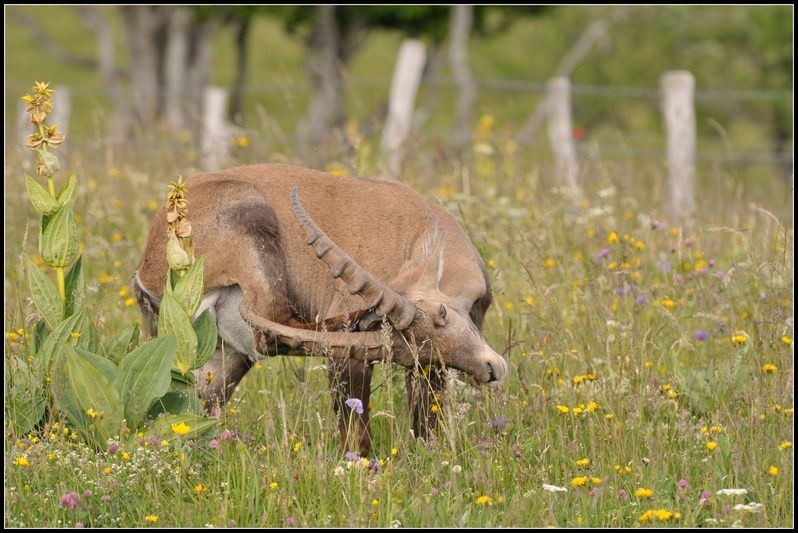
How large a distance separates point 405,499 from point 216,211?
1.78 m

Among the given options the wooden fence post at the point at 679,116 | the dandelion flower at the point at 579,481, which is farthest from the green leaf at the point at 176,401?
the wooden fence post at the point at 679,116

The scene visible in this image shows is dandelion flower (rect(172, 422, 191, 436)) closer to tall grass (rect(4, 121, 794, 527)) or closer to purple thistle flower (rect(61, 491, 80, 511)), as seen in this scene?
tall grass (rect(4, 121, 794, 527))

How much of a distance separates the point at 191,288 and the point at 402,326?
0.88 metres

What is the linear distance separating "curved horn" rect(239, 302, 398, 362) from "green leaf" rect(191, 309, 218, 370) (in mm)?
284

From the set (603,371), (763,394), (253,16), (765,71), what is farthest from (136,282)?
(765,71)

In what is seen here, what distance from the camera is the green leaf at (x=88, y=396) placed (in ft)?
13.4

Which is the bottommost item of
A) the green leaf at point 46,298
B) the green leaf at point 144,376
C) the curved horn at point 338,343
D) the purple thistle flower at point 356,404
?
the purple thistle flower at point 356,404

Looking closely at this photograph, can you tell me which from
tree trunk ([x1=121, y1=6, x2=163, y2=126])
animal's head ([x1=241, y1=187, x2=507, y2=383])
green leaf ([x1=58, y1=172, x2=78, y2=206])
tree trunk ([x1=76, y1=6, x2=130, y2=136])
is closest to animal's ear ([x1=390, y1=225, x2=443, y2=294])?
animal's head ([x1=241, y1=187, x2=507, y2=383])

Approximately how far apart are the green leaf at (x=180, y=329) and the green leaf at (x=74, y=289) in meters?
0.47

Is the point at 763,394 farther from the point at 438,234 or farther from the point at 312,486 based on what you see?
the point at 312,486

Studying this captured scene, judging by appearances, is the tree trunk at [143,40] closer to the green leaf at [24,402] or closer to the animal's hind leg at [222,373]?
the animal's hind leg at [222,373]

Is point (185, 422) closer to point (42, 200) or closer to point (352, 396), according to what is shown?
point (352, 396)

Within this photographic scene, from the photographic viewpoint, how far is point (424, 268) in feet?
15.3

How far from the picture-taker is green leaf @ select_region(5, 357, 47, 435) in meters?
4.32
